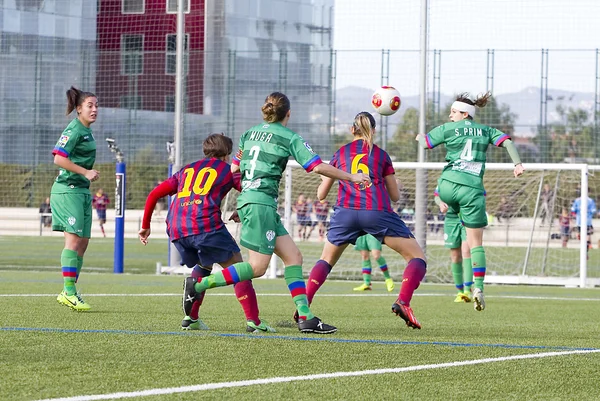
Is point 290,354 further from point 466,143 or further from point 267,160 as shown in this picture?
point 466,143

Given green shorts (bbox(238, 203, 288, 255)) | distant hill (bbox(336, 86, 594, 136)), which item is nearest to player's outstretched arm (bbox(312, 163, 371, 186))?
green shorts (bbox(238, 203, 288, 255))

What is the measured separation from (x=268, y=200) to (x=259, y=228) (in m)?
0.21

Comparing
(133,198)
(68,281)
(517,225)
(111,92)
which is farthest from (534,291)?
(111,92)

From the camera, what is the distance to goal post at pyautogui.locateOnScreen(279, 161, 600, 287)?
17.0 metres

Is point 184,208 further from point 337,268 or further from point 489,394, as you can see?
point 337,268

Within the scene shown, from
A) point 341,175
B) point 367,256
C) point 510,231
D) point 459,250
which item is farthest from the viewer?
point 510,231

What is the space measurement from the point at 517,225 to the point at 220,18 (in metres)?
11.2

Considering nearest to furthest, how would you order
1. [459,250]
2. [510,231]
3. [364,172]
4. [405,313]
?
1. [405,313]
2. [364,172]
3. [459,250]
4. [510,231]

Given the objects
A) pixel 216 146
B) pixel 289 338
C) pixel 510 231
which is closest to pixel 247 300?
pixel 289 338

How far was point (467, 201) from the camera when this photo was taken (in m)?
10.6

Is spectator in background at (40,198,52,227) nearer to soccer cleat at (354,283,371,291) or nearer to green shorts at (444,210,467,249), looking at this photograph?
soccer cleat at (354,283,371,291)

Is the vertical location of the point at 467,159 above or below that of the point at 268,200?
above

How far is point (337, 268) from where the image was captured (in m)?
18.0

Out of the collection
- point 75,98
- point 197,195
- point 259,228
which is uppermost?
point 75,98
